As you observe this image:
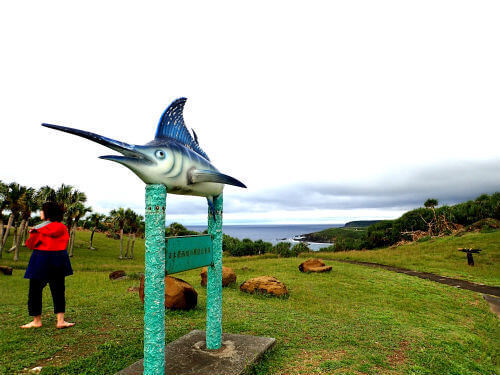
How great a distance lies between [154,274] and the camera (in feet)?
12.0

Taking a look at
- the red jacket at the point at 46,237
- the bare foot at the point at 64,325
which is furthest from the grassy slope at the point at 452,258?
the red jacket at the point at 46,237

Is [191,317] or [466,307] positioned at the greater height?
[191,317]

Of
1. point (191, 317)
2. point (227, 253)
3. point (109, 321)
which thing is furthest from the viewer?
point (227, 253)

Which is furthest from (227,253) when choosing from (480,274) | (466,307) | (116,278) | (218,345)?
(218,345)

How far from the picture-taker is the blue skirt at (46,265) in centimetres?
541

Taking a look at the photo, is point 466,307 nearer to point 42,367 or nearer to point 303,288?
point 303,288

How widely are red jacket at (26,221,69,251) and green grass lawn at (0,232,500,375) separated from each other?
60.2 inches

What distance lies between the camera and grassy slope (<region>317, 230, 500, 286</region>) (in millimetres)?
15678

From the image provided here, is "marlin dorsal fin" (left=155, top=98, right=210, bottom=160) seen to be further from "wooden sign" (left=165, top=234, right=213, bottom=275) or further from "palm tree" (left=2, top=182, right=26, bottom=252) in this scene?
"palm tree" (left=2, top=182, right=26, bottom=252)

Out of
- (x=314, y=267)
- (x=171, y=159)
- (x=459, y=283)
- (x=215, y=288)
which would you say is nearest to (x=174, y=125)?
(x=171, y=159)

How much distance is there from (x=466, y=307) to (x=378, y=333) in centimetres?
536

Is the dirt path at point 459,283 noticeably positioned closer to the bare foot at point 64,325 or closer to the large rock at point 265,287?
the large rock at point 265,287

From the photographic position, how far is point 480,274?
50.6 ft

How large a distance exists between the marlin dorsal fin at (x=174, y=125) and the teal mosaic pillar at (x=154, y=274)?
83cm
